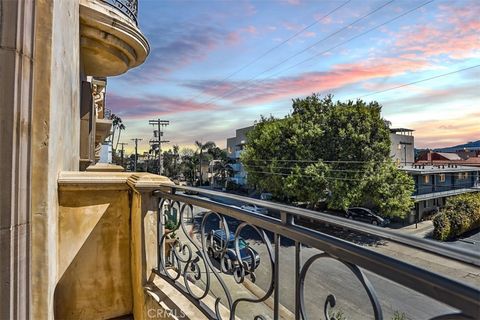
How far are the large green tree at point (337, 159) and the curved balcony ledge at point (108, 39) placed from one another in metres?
13.7

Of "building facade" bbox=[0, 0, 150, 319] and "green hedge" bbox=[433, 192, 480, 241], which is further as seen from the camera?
"green hedge" bbox=[433, 192, 480, 241]

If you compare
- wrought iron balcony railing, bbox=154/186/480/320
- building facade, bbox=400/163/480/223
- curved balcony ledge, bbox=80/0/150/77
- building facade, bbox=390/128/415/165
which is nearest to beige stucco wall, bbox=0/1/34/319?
wrought iron balcony railing, bbox=154/186/480/320

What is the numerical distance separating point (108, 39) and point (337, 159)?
15.3 metres

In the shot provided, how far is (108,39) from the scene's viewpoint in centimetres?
299

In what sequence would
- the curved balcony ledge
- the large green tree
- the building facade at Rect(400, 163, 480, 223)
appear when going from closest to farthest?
the curved balcony ledge
the large green tree
the building facade at Rect(400, 163, 480, 223)

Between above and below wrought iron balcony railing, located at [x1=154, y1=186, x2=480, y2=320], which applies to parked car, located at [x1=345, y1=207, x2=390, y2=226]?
below

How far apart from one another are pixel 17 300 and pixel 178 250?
100 centimetres

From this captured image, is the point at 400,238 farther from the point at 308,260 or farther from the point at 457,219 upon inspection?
the point at 457,219

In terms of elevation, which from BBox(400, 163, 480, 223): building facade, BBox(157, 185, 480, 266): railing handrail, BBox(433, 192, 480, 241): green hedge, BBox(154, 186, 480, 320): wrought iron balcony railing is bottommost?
BBox(433, 192, 480, 241): green hedge

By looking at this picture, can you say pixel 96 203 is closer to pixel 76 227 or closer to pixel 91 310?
pixel 76 227

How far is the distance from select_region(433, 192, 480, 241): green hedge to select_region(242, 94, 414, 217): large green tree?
270cm

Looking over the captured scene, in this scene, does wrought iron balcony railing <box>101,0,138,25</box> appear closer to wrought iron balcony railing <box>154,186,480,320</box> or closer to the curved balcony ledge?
the curved balcony ledge

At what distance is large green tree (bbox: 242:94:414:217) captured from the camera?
1581 cm

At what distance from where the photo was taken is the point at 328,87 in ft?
61.2
